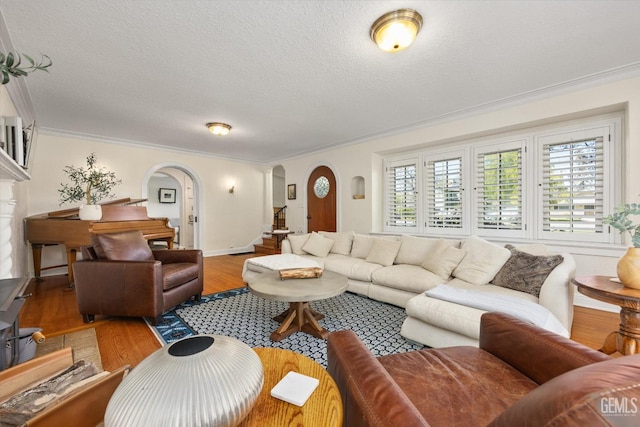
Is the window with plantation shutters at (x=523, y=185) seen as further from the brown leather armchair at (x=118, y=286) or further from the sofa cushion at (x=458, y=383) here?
the brown leather armchair at (x=118, y=286)

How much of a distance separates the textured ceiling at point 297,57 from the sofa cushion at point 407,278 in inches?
82.0

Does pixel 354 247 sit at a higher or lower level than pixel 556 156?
lower

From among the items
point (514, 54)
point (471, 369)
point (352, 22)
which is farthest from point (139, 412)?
point (514, 54)

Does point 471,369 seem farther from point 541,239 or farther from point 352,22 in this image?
point 541,239

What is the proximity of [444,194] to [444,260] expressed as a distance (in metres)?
1.66

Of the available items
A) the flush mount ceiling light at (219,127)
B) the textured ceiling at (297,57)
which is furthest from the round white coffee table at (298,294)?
the flush mount ceiling light at (219,127)

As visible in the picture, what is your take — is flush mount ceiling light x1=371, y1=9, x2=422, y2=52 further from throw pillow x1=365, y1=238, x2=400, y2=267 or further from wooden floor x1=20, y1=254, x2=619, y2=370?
wooden floor x1=20, y1=254, x2=619, y2=370

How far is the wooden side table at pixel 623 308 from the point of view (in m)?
1.63

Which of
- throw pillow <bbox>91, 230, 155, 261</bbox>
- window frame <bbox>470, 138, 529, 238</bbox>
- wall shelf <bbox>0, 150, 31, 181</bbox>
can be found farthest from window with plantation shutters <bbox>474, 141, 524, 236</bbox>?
wall shelf <bbox>0, 150, 31, 181</bbox>

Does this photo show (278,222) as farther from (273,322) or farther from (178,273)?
(273,322)

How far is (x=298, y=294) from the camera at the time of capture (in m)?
2.09

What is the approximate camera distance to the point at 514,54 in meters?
2.31

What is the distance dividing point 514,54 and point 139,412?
10.8ft

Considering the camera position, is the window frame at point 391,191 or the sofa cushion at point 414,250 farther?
the window frame at point 391,191
